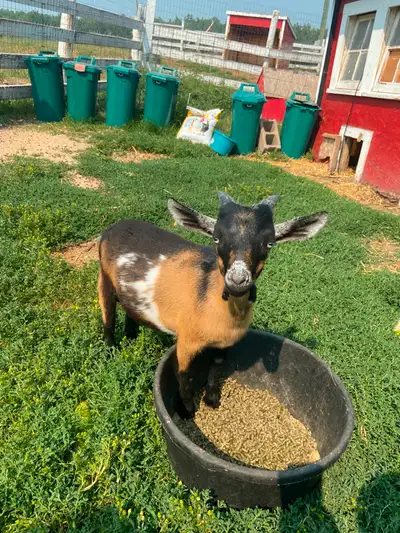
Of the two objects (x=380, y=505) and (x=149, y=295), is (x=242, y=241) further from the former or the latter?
(x=380, y=505)

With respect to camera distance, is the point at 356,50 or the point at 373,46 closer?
the point at 373,46

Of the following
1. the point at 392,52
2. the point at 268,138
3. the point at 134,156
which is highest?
the point at 392,52

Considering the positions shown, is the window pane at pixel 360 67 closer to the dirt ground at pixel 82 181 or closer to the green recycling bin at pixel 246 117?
the green recycling bin at pixel 246 117

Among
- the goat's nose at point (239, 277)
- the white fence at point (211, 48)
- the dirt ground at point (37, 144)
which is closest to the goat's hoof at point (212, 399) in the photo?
the goat's nose at point (239, 277)

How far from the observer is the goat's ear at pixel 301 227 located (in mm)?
2158

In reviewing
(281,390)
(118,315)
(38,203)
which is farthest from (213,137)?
(281,390)

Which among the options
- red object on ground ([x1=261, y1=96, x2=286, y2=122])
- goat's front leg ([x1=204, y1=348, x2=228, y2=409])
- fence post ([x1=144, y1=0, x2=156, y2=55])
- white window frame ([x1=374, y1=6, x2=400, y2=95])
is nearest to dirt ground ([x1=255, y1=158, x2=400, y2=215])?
white window frame ([x1=374, y1=6, x2=400, y2=95])

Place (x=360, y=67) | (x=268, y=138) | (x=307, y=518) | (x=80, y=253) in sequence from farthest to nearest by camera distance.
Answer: (x=268, y=138)
(x=360, y=67)
(x=80, y=253)
(x=307, y=518)

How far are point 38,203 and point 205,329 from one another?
132 inches

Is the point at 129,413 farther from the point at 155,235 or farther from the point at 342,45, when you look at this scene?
the point at 342,45

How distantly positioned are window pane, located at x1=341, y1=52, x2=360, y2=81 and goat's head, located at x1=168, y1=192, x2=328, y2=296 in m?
8.41

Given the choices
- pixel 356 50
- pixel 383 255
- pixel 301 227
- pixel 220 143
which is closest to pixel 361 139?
pixel 356 50

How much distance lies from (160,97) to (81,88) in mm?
1827

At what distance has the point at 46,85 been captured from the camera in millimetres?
9078
